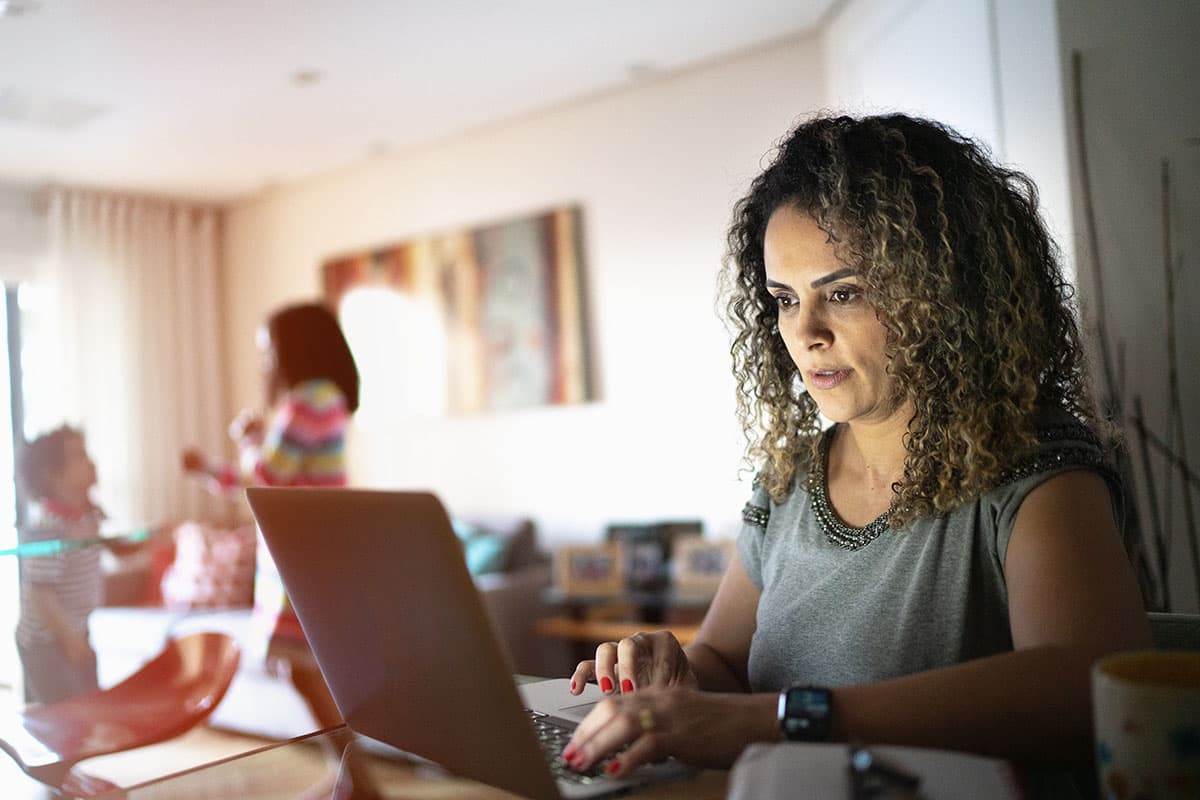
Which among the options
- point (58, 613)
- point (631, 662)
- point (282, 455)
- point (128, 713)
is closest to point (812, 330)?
point (631, 662)

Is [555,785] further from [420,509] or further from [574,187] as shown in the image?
[574,187]

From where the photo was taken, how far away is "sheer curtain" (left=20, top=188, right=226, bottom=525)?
5.20 meters

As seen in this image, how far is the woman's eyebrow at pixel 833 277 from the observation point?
1.17 meters

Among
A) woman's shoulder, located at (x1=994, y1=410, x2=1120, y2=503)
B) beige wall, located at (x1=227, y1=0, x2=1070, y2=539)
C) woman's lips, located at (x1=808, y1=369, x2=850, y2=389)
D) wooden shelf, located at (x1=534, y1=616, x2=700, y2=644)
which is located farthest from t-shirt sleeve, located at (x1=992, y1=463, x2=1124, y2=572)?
wooden shelf, located at (x1=534, y1=616, x2=700, y2=644)

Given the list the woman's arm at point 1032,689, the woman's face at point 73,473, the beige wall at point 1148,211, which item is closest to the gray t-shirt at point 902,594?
the woman's arm at point 1032,689

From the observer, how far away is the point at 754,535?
1.37m

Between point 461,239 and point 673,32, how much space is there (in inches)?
59.4

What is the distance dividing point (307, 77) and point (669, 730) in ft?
11.7

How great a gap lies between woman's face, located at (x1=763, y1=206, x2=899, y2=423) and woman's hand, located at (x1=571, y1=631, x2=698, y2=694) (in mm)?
329

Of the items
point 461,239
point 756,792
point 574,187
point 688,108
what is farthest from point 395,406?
point 756,792

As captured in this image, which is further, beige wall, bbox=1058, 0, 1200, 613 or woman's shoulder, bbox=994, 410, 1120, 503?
beige wall, bbox=1058, 0, 1200, 613

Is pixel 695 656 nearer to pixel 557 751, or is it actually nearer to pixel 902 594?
pixel 902 594

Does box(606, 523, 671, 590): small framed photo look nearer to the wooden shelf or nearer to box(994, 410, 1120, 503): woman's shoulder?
the wooden shelf

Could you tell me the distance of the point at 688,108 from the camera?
4.09 meters
